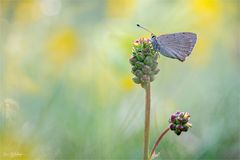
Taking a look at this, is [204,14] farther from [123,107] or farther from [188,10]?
[123,107]

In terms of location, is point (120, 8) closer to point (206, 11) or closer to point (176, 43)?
point (206, 11)

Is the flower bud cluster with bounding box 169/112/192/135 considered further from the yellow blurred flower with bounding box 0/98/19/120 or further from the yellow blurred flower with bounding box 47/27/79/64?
the yellow blurred flower with bounding box 47/27/79/64

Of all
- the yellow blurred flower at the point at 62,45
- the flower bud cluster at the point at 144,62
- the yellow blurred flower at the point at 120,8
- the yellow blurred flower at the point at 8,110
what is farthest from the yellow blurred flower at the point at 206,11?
the flower bud cluster at the point at 144,62

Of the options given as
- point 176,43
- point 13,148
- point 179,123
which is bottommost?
point 13,148

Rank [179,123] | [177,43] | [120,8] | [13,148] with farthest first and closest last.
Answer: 1. [120,8]
2. [13,148]
3. [177,43]
4. [179,123]

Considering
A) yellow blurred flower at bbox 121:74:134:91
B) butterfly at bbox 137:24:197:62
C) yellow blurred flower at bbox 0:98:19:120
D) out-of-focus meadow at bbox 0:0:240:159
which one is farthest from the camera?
yellow blurred flower at bbox 121:74:134:91

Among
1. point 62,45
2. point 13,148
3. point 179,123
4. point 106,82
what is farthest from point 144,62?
point 62,45

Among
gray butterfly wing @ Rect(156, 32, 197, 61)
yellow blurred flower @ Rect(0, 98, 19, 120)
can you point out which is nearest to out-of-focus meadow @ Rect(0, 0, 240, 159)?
yellow blurred flower @ Rect(0, 98, 19, 120)
